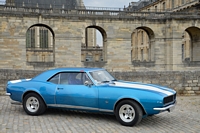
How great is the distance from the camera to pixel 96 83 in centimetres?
715

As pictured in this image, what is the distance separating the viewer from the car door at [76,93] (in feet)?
23.1

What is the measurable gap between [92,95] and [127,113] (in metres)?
1.01

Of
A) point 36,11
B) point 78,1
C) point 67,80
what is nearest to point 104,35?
point 36,11

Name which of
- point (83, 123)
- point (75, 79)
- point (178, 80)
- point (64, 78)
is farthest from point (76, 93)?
point (178, 80)

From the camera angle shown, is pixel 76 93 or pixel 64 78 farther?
pixel 64 78

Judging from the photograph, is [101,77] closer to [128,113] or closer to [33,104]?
[128,113]

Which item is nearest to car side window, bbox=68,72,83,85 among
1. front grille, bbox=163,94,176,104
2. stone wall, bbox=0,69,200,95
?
front grille, bbox=163,94,176,104

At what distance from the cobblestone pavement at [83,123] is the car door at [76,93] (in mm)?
417

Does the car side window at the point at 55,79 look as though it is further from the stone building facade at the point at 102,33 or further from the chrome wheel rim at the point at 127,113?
the stone building facade at the point at 102,33

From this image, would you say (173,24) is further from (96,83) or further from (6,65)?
(96,83)


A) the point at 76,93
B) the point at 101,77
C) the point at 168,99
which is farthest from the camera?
the point at 101,77

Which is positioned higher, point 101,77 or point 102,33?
point 102,33

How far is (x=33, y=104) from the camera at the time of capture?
7.66 metres

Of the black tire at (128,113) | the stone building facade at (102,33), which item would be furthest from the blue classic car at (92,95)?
the stone building facade at (102,33)
